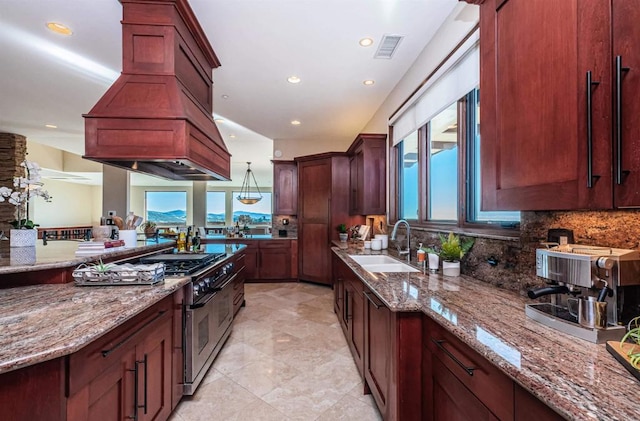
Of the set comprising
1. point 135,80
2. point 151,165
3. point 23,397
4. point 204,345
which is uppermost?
point 135,80

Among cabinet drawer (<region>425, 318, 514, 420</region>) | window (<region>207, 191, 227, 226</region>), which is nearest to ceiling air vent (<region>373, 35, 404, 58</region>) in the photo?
cabinet drawer (<region>425, 318, 514, 420</region>)

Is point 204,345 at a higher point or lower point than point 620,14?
lower

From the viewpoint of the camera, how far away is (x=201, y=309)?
2270 millimetres

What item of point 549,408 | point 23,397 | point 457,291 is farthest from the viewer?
point 457,291

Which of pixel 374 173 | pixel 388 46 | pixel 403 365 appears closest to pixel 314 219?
pixel 374 173

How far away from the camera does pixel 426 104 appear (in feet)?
9.00

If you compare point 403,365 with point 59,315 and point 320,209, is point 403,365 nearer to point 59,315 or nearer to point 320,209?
point 59,315

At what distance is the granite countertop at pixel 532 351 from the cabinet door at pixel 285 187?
4747 millimetres

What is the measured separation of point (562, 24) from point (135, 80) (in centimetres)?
248

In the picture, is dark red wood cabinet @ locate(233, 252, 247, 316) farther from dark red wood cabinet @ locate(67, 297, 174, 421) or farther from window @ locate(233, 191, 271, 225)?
window @ locate(233, 191, 271, 225)

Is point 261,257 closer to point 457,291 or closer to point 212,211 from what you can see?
point 457,291

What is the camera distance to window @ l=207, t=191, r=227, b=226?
1315 centimetres

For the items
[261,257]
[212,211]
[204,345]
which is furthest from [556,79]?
[212,211]

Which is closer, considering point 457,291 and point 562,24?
point 562,24
